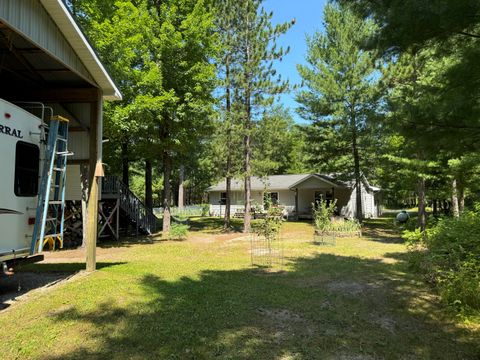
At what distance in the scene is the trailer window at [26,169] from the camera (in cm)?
590

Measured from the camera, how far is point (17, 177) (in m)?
5.90

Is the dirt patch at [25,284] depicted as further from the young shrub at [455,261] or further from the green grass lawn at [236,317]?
the young shrub at [455,261]

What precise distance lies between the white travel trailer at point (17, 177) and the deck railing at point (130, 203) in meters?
9.97

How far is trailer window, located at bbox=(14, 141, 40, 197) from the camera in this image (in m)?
5.90

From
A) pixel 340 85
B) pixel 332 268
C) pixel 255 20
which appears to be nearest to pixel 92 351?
pixel 332 268

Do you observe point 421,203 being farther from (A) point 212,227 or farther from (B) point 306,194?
(B) point 306,194

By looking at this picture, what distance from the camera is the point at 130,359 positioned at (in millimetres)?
3893

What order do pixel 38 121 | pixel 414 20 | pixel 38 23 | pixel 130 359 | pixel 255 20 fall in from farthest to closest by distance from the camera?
1. pixel 255 20
2. pixel 38 121
3. pixel 38 23
4. pixel 130 359
5. pixel 414 20

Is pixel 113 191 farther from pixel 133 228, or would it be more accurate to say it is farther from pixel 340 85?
pixel 340 85

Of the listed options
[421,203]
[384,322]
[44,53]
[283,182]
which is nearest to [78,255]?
[44,53]

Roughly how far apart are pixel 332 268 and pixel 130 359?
647cm

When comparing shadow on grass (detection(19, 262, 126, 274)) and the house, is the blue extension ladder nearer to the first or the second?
shadow on grass (detection(19, 262, 126, 274))

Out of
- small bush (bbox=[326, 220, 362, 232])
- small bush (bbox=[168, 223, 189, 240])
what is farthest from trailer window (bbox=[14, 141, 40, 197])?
small bush (bbox=[326, 220, 362, 232])

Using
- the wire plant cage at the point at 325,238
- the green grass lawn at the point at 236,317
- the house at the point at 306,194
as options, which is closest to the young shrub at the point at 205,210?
the house at the point at 306,194
